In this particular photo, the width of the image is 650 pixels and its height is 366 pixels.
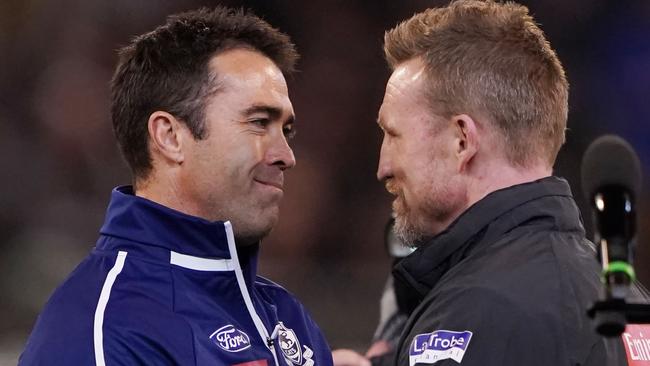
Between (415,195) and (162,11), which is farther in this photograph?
(162,11)

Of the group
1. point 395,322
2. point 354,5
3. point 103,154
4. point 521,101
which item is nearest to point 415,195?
point 521,101

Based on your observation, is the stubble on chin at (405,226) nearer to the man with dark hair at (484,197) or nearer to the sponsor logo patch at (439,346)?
the man with dark hair at (484,197)

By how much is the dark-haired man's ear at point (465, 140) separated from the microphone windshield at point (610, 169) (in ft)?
2.09

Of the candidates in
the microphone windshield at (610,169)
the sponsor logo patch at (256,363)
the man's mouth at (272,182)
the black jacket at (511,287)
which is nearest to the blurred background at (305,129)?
the man's mouth at (272,182)

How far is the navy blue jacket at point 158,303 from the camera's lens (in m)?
2.14

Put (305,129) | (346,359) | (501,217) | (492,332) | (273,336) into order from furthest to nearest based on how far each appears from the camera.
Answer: (305,129) → (346,359) → (273,336) → (501,217) → (492,332)

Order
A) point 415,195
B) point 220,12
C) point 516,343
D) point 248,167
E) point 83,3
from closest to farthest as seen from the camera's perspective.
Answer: point 516,343 → point 415,195 → point 248,167 → point 220,12 → point 83,3

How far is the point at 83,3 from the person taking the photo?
6.38 metres

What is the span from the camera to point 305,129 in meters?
6.50

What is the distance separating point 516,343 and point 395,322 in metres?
2.46

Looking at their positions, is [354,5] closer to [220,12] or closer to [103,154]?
[103,154]

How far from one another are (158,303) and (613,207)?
118cm

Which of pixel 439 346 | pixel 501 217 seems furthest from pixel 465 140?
pixel 439 346

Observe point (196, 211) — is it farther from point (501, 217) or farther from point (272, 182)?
point (501, 217)
